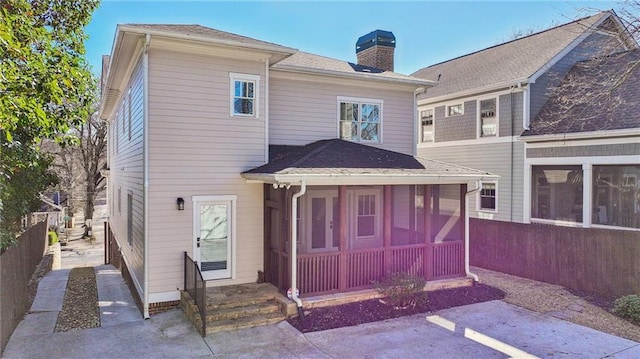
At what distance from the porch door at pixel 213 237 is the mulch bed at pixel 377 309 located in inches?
89.9

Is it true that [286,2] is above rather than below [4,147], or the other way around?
above

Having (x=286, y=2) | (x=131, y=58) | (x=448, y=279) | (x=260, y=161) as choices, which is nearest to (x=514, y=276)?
(x=448, y=279)

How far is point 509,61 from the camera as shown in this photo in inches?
623

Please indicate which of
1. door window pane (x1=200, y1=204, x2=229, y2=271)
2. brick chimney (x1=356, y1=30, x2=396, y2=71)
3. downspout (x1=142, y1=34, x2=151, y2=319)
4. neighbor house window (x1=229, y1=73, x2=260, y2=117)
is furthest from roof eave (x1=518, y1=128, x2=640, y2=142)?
downspout (x1=142, y1=34, x2=151, y2=319)

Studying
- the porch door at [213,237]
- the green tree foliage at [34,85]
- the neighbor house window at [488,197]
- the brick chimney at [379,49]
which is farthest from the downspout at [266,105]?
the neighbor house window at [488,197]

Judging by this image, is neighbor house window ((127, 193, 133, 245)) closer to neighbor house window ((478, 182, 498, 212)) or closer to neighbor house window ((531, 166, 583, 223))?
neighbor house window ((478, 182, 498, 212))

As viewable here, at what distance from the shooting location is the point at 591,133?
12234mm

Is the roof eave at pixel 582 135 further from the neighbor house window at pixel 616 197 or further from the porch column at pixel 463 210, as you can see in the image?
the porch column at pixel 463 210

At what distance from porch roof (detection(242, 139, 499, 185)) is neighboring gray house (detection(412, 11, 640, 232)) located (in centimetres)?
467

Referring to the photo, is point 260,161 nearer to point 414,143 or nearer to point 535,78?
point 414,143

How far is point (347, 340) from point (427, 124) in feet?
41.6

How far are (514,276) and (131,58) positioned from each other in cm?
1173

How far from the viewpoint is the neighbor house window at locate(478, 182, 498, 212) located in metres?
15.2

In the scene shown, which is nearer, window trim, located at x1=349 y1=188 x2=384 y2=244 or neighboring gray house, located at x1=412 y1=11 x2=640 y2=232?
window trim, located at x1=349 y1=188 x2=384 y2=244
